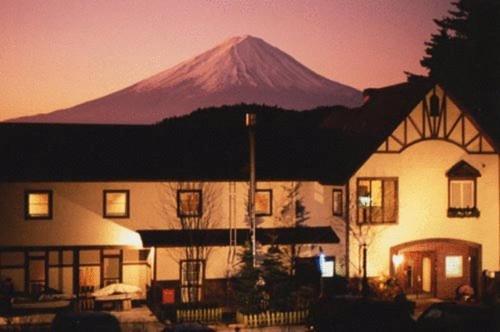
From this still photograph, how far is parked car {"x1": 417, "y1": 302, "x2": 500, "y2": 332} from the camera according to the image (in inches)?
947

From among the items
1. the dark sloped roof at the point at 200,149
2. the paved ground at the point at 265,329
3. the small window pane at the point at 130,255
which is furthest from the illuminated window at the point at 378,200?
the small window pane at the point at 130,255

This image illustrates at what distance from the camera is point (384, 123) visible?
44688 mm

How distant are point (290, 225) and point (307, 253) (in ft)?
5.98

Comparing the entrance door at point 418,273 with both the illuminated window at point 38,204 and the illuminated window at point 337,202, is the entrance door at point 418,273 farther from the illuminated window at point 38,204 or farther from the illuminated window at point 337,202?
the illuminated window at point 38,204

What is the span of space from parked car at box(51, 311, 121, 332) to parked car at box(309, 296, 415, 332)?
6.70 metres

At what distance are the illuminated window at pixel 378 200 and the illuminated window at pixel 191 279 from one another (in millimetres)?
8480

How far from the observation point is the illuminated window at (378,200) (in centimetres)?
4350

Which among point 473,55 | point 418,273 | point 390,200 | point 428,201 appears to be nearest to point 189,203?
point 390,200

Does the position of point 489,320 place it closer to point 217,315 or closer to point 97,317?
point 97,317

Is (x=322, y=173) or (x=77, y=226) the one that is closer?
(x=77, y=226)

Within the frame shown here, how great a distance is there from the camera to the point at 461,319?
958 inches

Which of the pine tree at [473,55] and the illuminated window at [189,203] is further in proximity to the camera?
the pine tree at [473,55]

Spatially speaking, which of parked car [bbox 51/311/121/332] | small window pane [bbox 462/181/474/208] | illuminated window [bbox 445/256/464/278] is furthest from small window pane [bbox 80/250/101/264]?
small window pane [bbox 462/181/474/208]

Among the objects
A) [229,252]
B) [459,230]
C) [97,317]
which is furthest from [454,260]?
[97,317]
